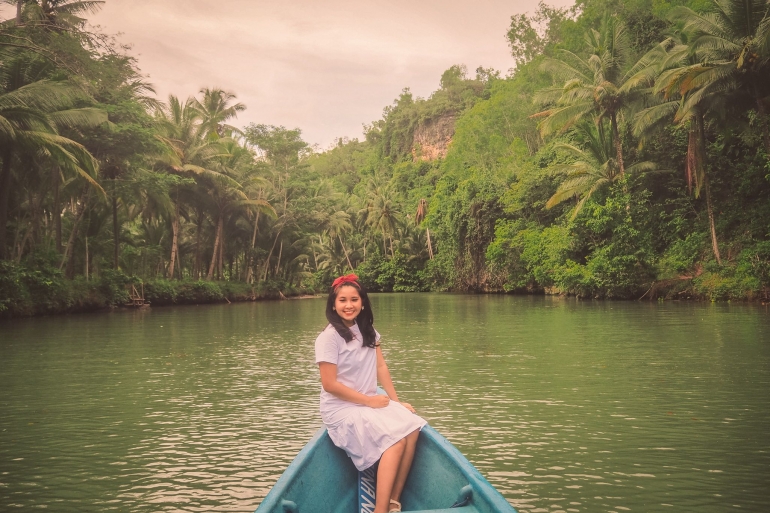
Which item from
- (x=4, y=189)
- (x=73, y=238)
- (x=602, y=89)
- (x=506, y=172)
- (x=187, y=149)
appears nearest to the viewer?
(x=4, y=189)

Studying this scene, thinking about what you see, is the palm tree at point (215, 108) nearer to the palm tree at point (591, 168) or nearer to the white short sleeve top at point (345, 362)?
the palm tree at point (591, 168)

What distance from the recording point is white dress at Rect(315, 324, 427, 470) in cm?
391

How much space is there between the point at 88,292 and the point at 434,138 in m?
66.0

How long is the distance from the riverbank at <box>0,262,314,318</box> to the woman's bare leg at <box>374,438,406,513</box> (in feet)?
66.1

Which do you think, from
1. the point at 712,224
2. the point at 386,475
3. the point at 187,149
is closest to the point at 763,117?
the point at 712,224

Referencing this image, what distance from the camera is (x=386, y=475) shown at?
3744mm

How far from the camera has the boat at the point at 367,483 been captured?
332cm

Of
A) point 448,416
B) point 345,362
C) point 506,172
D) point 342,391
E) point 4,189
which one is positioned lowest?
point 448,416

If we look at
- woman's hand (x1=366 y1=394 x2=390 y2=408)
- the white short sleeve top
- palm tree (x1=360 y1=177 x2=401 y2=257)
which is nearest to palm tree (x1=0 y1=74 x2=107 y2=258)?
the white short sleeve top

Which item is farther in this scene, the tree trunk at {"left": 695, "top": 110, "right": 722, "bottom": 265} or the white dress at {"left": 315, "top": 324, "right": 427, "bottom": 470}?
the tree trunk at {"left": 695, "top": 110, "right": 722, "bottom": 265}

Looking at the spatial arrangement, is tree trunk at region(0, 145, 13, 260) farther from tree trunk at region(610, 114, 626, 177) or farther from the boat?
tree trunk at region(610, 114, 626, 177)

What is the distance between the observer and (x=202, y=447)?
6102 millimetres

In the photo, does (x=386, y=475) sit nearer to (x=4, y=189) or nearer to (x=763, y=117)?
(x=4, y=189)

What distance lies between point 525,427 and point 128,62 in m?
25.5
